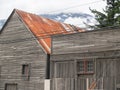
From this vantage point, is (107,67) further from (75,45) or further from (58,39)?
(58,39)

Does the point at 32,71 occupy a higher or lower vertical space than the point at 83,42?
lower

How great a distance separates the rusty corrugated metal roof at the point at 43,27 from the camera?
1518 inches

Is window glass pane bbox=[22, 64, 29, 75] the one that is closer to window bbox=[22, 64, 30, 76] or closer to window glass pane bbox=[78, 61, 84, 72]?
window bbox=[22, 64, 30, 76]

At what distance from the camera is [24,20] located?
133ft

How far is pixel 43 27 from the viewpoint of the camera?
42.2 meters

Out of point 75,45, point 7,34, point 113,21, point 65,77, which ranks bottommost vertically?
point 65,77

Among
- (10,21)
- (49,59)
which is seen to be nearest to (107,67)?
(49,59)

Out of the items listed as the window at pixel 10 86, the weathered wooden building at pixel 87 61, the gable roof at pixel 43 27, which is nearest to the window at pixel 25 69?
the window at pixel 10 86

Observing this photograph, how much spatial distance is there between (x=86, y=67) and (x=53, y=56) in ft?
15.2

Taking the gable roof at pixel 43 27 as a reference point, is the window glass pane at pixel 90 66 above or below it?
below

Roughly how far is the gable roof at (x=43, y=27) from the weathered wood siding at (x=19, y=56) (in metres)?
0.55

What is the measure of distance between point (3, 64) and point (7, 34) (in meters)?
3.75

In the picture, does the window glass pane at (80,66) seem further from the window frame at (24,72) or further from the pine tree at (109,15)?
the pine tree at (109,15)

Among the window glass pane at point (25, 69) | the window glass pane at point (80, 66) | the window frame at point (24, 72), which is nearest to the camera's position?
the window glass pane at point (80, 66)
